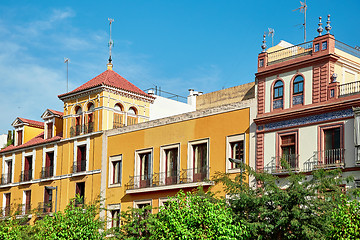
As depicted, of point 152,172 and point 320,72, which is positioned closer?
point 320,72

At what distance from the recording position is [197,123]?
41375 millimetres

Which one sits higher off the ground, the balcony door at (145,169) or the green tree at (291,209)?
the balcony door at (145,169)

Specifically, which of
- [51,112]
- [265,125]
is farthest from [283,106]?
[51,112]

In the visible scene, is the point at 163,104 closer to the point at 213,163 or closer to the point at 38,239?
the point at 213,163

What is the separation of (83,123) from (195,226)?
67.5 ft

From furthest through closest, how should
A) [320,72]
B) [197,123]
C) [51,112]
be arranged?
[51,112] → [197,123] → [320,72]

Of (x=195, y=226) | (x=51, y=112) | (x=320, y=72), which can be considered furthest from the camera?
(x=51, y=112)

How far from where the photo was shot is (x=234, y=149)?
39281 mm

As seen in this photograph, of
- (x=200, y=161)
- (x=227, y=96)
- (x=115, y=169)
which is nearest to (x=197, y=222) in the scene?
(x=200, y=161)

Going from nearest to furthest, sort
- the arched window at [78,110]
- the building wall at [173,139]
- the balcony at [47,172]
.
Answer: the building wall at [173,139]
the arched window at [78,110]
the balcony at [47,172]

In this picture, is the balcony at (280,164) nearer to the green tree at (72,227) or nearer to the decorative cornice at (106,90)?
the green tree at (72,227)

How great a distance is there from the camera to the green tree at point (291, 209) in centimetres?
2897

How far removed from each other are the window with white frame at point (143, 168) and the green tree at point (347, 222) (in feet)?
58.8

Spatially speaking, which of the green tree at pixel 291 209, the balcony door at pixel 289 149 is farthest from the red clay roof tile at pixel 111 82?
the green tree at pixel 291 209
